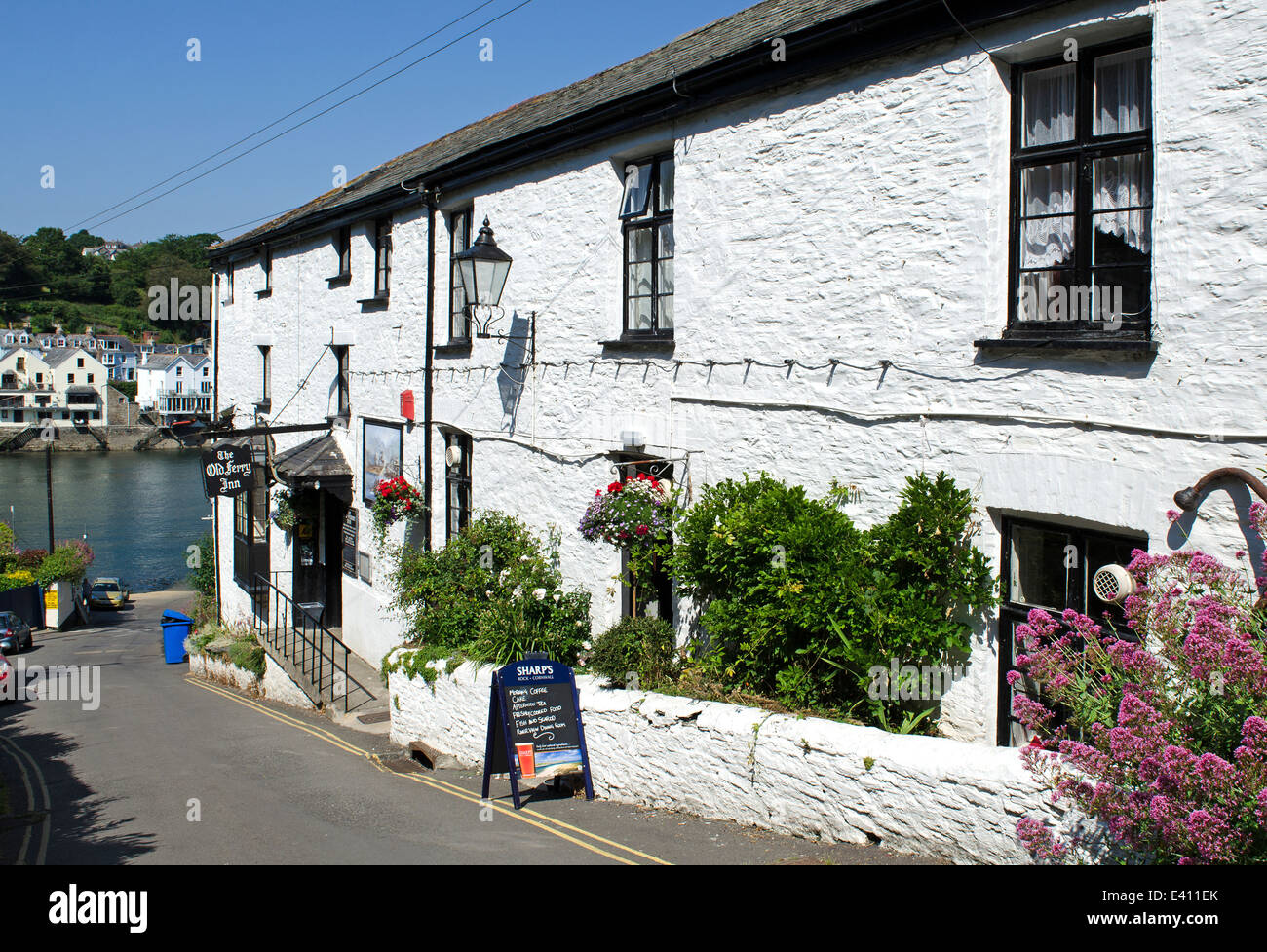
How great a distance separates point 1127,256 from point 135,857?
8.53 metres

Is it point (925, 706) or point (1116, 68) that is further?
point (925, 706)

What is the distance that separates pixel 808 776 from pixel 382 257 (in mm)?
12556

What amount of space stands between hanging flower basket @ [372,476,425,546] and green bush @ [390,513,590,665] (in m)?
1.72

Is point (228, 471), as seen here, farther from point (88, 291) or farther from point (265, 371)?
point (88, 291)

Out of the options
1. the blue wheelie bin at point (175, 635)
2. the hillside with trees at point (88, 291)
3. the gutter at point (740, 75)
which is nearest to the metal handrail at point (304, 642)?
the blue wheelie bin at point (175, 635)

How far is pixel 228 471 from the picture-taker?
17.5m

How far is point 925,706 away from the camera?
7.19 meters

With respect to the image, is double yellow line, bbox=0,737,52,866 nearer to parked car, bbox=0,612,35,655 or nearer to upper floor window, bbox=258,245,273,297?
upper floor window, bbox=258,245,273,297

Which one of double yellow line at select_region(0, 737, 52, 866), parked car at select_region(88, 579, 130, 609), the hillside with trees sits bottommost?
parked car at select_region(88, 579, 130, 609)

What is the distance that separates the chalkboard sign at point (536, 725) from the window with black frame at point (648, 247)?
3739mm

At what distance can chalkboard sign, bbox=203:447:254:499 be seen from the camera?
17.2 metres

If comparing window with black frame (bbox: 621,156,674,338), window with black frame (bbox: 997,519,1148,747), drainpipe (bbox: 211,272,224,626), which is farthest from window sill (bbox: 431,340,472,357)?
drainpipe (bbox: 211,272,224,626)
